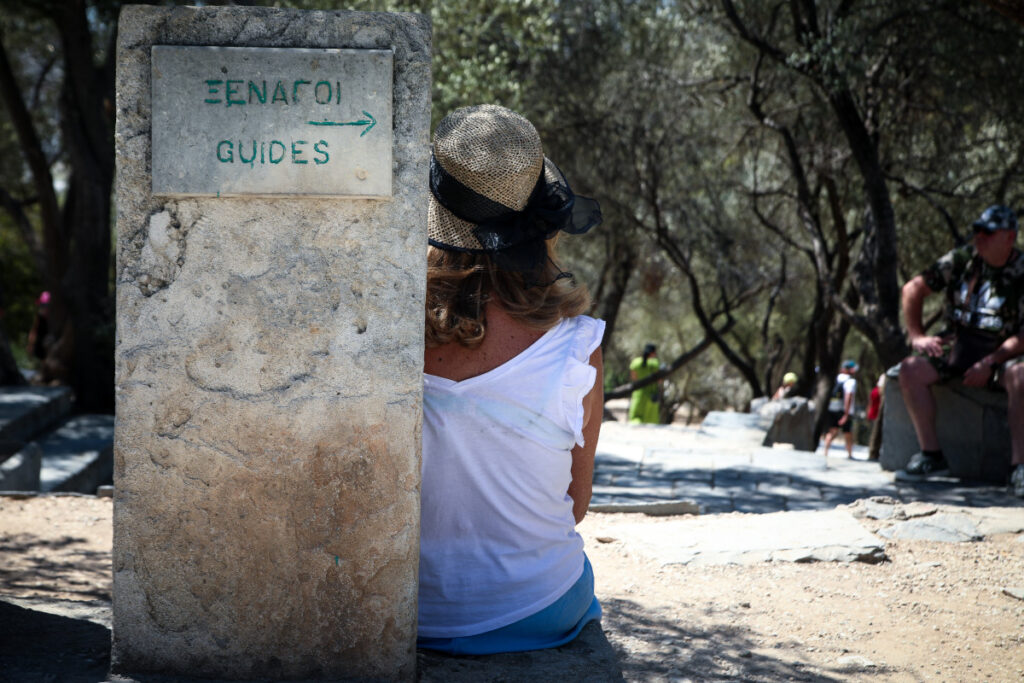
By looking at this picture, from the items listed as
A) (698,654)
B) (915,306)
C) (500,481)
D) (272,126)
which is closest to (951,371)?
(915,306)

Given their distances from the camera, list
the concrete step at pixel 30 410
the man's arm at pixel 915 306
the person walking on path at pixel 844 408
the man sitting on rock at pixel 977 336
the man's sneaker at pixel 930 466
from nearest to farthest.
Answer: the man sitting on rock at pixel 977 336 → the man's sneaker at pixel 930 466 → the man's arm at pixel 915 306 → the concrete step at pixel 30 410 → the person walking on path at pixel 844 408

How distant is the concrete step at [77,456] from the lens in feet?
24.4

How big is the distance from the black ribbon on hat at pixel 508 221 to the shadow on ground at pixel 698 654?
148cm

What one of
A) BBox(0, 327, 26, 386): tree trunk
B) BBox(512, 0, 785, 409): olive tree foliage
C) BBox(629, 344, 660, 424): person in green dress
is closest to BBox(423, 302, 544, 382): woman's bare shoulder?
BBox(0, 327, 26, 386): tree trunk

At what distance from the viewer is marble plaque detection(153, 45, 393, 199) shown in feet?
6.84

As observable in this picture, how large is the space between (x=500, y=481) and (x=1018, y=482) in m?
4.83

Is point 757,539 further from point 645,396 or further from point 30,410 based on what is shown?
point 645,396

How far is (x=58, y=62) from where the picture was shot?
16.8 metres

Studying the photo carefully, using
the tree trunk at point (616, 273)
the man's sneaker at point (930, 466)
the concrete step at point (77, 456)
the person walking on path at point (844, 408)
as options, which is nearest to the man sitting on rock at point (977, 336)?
the man's sneaker at point (930, 466)

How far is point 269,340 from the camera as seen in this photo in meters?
2.14

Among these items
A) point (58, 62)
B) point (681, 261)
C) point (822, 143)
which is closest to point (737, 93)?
point (822, 143)

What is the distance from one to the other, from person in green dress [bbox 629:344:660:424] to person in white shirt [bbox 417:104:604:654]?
11496 mm

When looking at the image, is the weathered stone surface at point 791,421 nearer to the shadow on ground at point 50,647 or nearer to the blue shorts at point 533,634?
the blue shorts at point 533,634

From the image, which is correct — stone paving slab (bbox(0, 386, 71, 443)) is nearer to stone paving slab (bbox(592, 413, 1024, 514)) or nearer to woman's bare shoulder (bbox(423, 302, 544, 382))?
stone paving slab (bbox(592, 413, 1024, 514))
